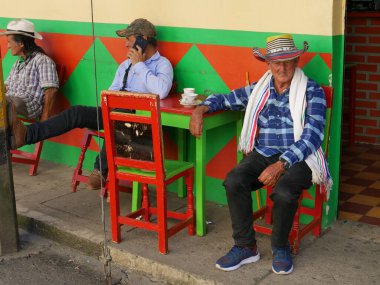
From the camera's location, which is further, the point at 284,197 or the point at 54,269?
the point at 54,269

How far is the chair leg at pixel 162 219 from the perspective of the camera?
154 inches

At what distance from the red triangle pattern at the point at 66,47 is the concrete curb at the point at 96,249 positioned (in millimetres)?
1638

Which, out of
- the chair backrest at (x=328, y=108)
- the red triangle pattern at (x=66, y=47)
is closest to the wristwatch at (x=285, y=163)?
the chair backrest at (x=328, y=108)

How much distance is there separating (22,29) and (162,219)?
8.98ft

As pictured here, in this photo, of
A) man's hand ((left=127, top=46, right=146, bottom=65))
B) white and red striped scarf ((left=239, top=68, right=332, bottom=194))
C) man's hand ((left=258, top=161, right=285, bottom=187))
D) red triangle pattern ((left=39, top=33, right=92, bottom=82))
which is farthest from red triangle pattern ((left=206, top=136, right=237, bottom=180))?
red triangle pattern ((left=39, top=33, right=92, bottom=82))

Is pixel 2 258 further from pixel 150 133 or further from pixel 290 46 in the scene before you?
pixel 290 46

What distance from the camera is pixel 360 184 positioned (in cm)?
541

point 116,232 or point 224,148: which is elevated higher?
point 224,148

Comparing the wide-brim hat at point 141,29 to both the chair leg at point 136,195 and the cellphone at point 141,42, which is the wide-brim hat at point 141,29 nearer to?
the cellphone at point 141,42

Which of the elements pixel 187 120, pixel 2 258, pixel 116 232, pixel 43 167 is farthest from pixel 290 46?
pixel 43 167

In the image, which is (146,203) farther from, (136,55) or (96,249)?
(136,55)

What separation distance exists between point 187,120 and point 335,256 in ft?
4.39

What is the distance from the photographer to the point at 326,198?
412cm

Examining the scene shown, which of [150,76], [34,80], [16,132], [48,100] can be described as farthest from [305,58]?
[34,80]
